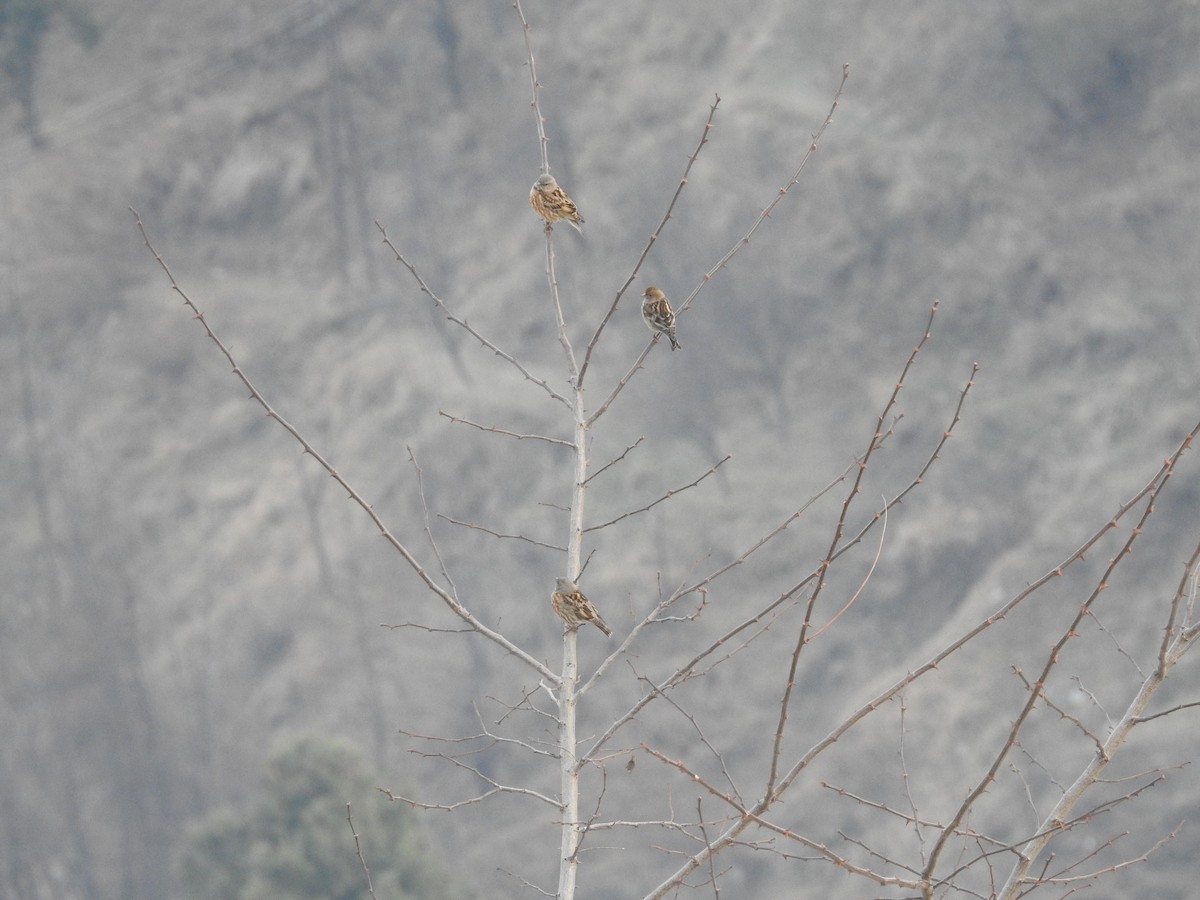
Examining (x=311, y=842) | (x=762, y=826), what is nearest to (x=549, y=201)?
(x=762, y=826)

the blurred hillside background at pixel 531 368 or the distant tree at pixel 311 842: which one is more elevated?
the blurred hillside background at pixel 531 368

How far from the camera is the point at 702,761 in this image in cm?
1752

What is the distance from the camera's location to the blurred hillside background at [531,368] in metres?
17.2

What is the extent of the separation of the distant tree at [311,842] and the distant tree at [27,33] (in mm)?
13154

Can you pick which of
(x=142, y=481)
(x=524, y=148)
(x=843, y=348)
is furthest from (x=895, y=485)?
(x=142, y=481)

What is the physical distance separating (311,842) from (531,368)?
6923 millimetres

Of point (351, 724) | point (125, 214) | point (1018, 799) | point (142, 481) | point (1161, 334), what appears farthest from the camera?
point (125, 214)

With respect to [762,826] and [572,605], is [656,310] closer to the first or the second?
[572,605]

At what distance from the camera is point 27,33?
2366 centimetres

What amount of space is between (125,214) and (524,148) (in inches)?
246

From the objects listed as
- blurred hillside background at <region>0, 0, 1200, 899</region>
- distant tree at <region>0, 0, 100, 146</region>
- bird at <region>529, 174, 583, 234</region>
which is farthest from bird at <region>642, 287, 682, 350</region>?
distant tree at <region>0, 0, 100, 146</region>

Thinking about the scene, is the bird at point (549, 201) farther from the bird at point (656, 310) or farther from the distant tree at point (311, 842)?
the distant tree at point (311, 842)

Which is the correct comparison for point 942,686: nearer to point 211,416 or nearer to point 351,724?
point 351,724

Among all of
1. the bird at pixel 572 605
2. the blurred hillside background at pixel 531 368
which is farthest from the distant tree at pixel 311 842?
the bird at pixel 572 605
